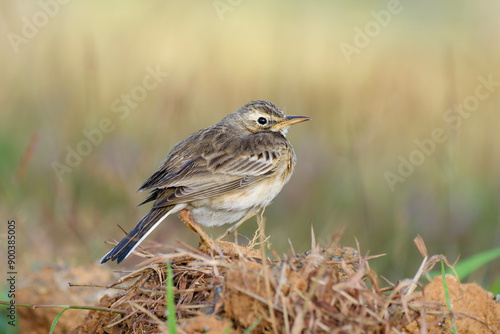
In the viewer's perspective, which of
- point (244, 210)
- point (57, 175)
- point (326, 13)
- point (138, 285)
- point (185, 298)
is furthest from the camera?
point (326, 13)

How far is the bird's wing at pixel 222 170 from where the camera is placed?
5.63 meters

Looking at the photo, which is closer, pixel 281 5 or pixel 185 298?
pixel 185 298

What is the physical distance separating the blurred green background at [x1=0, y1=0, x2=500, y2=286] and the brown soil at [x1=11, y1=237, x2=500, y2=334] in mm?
2711

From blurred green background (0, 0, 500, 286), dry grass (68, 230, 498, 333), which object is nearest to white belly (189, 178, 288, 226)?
blurred green background (0, 0, 500, 286)

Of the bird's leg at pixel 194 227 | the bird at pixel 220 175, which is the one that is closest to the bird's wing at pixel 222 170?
the bird at pixel 220 175

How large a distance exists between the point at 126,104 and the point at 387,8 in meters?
7.25

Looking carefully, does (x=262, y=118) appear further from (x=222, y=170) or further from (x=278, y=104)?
(x=278, y=104)

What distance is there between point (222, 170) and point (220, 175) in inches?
2.2

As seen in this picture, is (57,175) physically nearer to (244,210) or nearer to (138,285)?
(244,210)

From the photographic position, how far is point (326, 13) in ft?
49.0

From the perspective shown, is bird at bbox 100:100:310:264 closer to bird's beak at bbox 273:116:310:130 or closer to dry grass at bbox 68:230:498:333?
bird's beak at bbox 273:116:310:130

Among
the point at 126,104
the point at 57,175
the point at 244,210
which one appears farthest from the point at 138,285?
the point at 126,104

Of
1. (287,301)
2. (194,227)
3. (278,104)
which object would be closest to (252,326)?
(287,301)

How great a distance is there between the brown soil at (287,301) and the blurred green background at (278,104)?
271 centimetres
